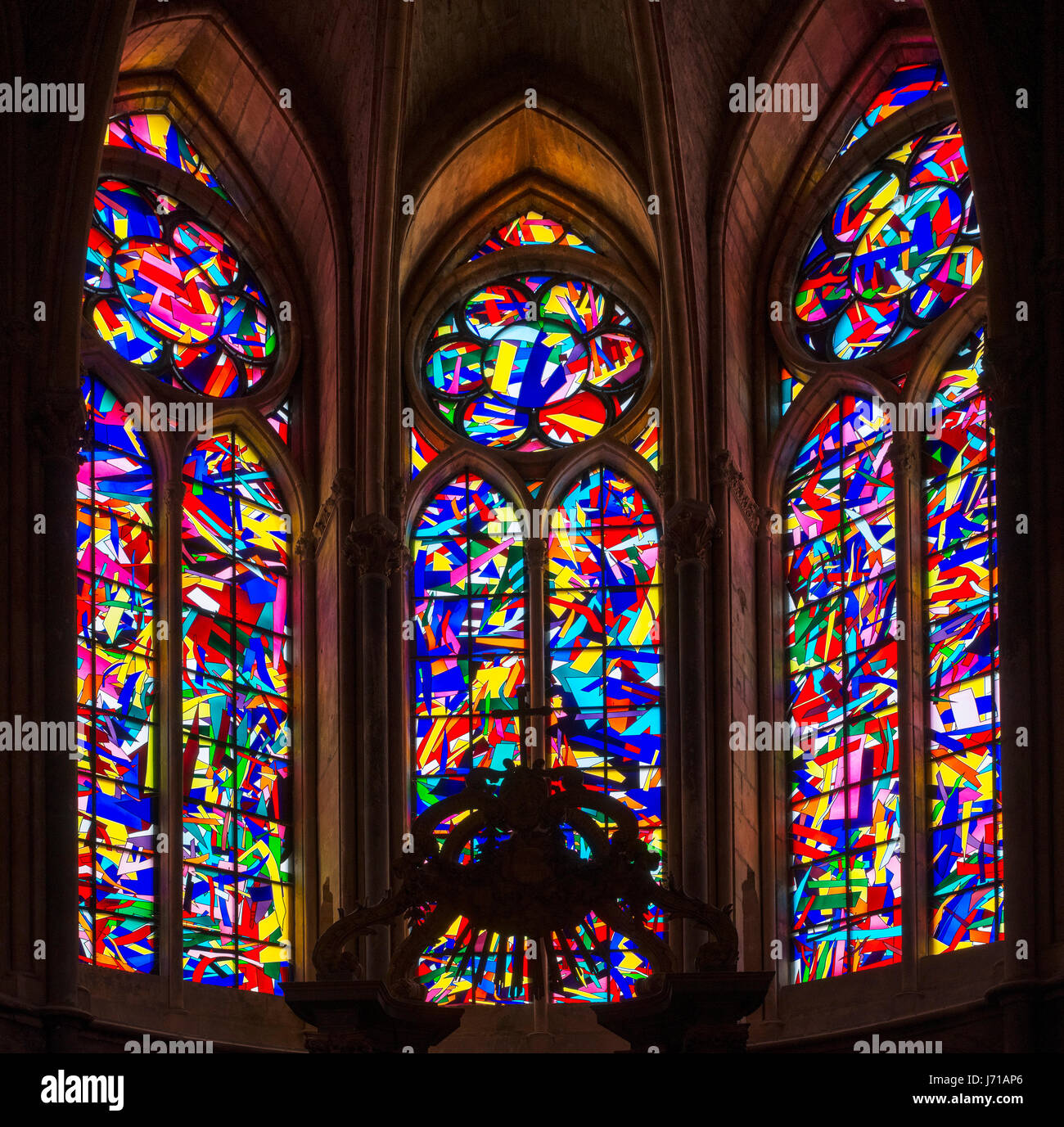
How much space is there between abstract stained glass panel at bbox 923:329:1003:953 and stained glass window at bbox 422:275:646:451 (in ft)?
11.1

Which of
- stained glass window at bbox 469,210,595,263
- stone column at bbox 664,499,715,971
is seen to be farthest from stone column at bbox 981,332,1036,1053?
stained glass window at bbox 469,210,595,263

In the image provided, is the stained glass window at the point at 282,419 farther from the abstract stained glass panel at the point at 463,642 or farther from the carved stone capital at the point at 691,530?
the carved stone capital at the point at 691,530

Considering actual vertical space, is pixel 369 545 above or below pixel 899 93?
below

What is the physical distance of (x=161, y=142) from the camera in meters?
23.2

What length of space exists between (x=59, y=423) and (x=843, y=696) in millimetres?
6571

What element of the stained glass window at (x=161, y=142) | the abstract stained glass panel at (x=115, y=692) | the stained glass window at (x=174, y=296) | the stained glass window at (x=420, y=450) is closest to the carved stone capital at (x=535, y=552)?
the stained glass window at (x=420, y=450)

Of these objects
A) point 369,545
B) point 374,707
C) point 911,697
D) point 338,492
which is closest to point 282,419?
point 338,492

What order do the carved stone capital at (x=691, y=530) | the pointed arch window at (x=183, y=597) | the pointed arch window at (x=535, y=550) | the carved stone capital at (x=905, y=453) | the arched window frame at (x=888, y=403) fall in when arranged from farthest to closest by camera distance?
1. the pointed arch window at (x=535, y=550)
2. the carved stone capital at (x=691, y=530)
3. the carved stone capital at (x=905, y=453)
4. the pointed arch window at (x=183, y=597)
5. the arched window frame at (x=888, y=403)

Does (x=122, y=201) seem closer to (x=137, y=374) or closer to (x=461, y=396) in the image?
(x=137, y=374)

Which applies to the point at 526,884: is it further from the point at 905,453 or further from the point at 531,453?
the point at 531,453

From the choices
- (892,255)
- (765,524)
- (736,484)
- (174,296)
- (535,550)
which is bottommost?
(535,550)

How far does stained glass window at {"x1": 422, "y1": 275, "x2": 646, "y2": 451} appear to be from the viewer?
23578 millimetres

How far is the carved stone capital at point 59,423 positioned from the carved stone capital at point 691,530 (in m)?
5.09

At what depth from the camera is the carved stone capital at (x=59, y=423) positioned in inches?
741
